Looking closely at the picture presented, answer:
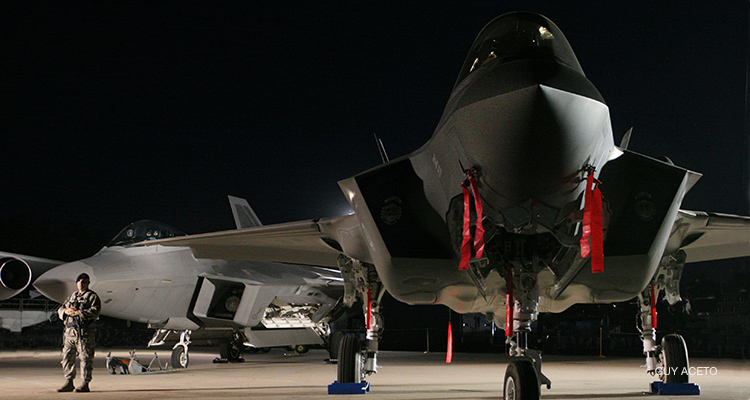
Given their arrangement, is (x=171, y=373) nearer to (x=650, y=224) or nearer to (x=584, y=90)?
(x=650, y=224)

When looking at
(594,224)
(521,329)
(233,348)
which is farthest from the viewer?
(233,348)

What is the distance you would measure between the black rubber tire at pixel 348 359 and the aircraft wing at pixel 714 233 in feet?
12.0

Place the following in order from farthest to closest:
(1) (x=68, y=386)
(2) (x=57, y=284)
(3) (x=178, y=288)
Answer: (3) (x=178, y=288) → (2) (x=57, y=284) → (1) (x=68, y=386)

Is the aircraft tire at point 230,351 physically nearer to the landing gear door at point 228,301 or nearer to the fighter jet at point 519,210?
the landing gear door at point 228,301

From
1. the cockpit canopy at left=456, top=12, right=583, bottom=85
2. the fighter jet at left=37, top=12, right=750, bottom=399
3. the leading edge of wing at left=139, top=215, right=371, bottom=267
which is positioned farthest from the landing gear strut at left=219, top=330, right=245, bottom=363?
the cockpit canopy at left=456, top=12, right=583, bottom=85

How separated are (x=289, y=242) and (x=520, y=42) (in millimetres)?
4581

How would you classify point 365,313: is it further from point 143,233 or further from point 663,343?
point 143,233

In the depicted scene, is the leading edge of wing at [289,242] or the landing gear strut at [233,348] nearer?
the leading edge of wing at [289,242]

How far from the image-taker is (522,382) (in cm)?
473

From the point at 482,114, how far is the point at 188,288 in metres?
9.38

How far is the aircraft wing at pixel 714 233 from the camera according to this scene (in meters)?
6.73

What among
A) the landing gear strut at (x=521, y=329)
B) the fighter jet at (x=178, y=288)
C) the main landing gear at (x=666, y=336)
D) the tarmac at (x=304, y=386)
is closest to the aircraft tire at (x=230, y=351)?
the fighter jet at (x=178, y=288)

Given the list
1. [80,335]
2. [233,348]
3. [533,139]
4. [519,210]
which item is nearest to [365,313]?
[519,210]

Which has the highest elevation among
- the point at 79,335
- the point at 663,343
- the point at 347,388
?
the point at 663,343
